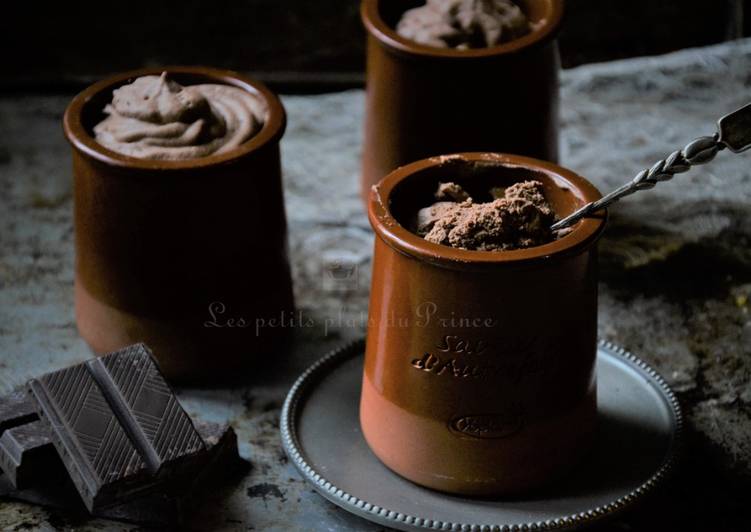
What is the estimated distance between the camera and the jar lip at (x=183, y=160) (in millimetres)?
1268

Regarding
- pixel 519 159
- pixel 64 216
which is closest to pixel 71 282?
pixel 64 216

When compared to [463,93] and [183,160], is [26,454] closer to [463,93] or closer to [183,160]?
[183,160]

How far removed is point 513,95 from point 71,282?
641 mm

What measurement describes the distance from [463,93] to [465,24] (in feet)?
0.35

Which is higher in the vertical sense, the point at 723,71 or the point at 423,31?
the point at 423,31

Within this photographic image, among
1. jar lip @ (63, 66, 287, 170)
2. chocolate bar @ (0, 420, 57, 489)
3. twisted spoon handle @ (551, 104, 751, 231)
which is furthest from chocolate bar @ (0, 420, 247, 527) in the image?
twisted spoon handle @ (551, 104, 751, 231)

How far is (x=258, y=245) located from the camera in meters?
1.36

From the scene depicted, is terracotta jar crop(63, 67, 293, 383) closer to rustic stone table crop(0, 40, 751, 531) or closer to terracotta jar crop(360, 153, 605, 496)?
rustic stone table crop(0, 40, 751, 531)

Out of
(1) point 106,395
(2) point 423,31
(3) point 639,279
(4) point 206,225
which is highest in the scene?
(2) point 423,31

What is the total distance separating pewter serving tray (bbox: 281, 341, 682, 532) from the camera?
46.3 inches

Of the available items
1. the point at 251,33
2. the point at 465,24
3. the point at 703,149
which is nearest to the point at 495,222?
the point at 703,149

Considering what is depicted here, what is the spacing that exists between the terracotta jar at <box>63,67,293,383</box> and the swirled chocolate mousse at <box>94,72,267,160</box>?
21 mm

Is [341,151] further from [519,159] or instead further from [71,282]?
[519,159]

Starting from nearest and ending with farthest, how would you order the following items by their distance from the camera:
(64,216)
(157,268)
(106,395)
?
(106,395)
(157,268)
(64,216)
